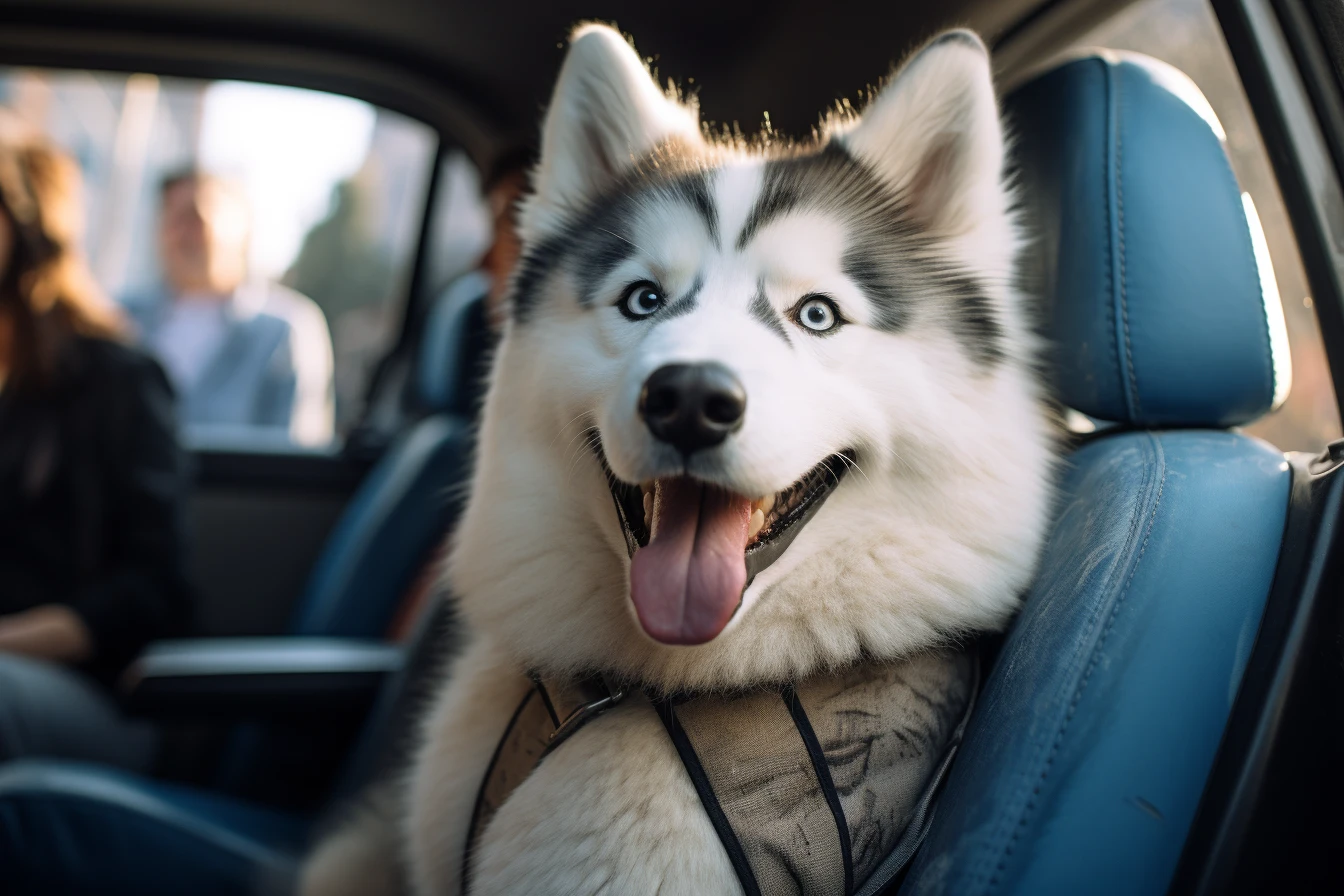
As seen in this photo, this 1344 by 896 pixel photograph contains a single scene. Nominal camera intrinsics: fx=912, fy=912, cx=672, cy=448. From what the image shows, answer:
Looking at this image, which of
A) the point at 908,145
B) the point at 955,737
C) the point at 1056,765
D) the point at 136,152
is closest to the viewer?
the point at 1056,765

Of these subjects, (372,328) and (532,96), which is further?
(372,328)

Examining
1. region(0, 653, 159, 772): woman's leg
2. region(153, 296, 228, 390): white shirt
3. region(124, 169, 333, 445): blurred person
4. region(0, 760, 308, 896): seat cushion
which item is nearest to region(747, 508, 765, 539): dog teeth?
region(0, 760, 308, 896): seat cushion

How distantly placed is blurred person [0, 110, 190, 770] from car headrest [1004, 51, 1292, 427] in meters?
2.56

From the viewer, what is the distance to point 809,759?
3.66 ft

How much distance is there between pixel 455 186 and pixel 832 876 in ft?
12.0

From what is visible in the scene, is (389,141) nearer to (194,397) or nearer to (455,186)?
(455,186)

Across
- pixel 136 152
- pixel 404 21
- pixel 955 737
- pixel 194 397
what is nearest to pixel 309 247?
pixel 194 397

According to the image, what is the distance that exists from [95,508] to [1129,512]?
271 cm

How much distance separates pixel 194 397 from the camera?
4395 millimetres

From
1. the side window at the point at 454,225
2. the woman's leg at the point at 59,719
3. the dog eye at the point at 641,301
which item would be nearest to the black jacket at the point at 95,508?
the woman's leg at the point at 59,719

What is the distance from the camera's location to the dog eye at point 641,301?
1.34 meters

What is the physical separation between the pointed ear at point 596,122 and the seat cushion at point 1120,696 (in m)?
0.93

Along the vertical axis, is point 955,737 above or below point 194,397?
above

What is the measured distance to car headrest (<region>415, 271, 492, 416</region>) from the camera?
10.0 feet
